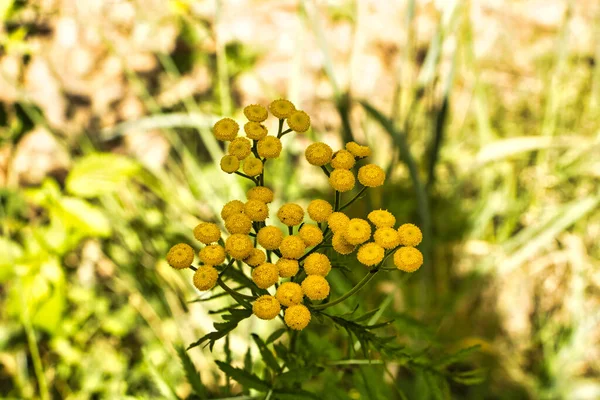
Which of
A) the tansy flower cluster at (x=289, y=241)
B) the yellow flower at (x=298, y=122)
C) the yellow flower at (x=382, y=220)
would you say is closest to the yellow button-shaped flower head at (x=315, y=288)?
the tansy flower cluster at (x=289, y=241)

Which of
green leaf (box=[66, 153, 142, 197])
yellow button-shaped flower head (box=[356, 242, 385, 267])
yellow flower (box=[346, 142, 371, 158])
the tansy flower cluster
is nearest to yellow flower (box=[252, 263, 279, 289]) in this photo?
the tansy flower cluster

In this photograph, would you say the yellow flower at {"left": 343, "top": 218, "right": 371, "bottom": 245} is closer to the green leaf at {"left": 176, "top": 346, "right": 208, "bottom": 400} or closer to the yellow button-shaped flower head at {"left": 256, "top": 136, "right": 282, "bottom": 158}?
the yellow button-shaped flower head at {"left": 256, "top": 136, "right": 282, "bottom": 158}

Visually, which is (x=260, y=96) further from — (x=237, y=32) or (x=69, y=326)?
(x=69, y=326)

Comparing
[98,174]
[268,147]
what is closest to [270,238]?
[268,147]

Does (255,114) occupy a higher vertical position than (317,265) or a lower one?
higher

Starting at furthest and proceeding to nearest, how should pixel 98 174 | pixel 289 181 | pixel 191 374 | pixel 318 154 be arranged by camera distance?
pixel 289 181
pixel 98 174
pixel 191 374
pixel 318 154

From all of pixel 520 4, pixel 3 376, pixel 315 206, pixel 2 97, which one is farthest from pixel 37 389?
pixel 520 4

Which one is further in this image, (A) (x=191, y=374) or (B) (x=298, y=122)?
(A) (x=191, y=374)

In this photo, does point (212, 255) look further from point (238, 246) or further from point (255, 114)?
point (255, 114)
